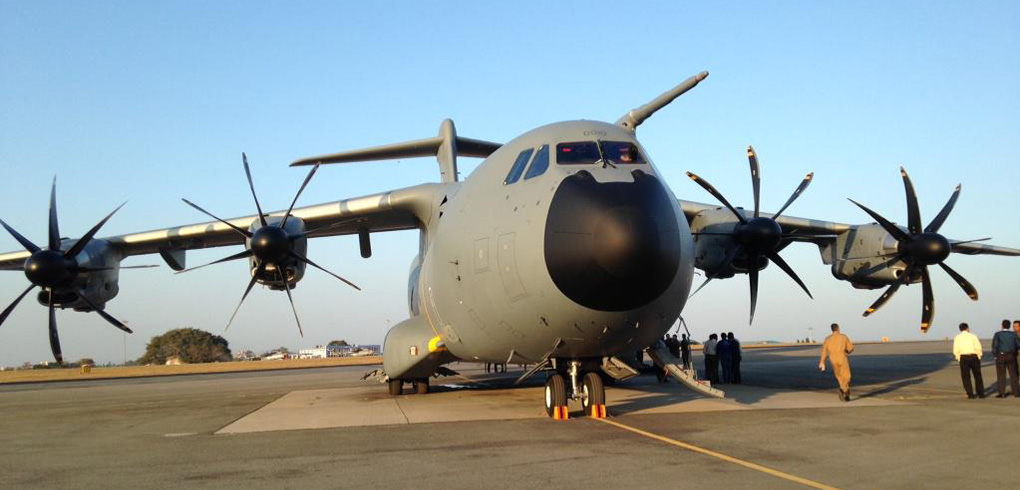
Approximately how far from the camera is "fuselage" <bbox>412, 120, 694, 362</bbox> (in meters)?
8.47

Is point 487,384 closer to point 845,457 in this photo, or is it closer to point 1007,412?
point 1007,412

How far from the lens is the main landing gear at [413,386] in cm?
1664

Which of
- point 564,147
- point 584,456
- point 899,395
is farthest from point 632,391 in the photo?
point 584,456

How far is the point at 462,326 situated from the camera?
36.8ft

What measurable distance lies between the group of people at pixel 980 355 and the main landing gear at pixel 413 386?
10.2 meters

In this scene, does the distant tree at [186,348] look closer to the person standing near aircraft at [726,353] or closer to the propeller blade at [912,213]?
the person standing near aircraft at [726,353]

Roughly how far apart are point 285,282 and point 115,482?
32.3 ft

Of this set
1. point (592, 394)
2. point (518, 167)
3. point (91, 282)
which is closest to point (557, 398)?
point (592, 394)

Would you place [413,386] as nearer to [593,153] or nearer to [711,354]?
[711,354]

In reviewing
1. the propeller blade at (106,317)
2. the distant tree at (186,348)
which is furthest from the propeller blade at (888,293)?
the distant tree at (186,348)

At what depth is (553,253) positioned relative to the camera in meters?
8.60

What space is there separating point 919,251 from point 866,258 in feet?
4.76

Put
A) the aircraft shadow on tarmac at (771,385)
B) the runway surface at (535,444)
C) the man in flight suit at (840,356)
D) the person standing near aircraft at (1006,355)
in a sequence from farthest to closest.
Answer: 1. the aircraft shadow on tarmac at (771,385)
2. the person standing near aircraft at (1006,355)
3. the man in flight suit at (840,356)
4. the runway surface at (535,444)

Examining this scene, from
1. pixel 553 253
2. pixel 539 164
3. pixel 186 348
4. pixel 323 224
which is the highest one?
pixel 323 224
